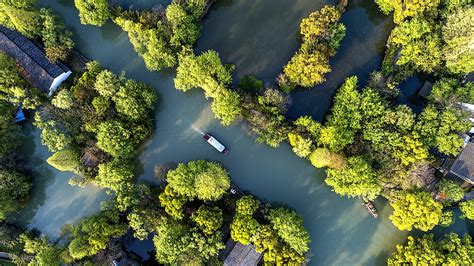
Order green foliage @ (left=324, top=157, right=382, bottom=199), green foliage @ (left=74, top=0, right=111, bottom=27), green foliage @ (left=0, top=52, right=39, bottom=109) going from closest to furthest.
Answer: green foliage @ (left=324, top=157, right=382, bottom=199)
green foliage @ (left=0, top=52, right=39, bottom=109)
green foliage @ (left=74, top=0, right=111, bottom=27)

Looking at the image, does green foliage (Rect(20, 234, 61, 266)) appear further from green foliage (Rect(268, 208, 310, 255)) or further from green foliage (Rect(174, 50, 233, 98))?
green foliage (Rect(268, 208, 310, 255))

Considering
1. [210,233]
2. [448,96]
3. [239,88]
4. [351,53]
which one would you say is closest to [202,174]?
[210,233]

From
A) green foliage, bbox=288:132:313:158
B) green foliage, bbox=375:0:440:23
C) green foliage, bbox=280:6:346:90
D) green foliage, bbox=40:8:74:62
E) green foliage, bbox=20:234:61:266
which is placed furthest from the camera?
green foliage, bbox=40:8:74:62

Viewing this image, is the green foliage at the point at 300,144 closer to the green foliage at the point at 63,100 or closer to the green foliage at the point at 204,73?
the green foliage at the point at 204,73

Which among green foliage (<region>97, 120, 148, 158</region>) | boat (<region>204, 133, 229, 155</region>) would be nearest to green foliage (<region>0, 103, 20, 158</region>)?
green foliage (<region>97, 120, 148, 158</region>)

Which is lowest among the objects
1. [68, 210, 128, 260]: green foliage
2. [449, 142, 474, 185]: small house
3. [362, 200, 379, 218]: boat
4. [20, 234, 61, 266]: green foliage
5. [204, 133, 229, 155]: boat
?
[20, 234, 61, 266]: green foliage
